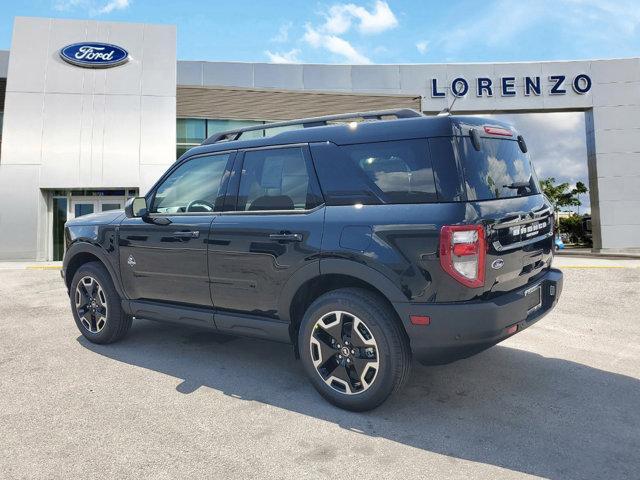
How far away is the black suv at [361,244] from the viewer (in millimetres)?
2670

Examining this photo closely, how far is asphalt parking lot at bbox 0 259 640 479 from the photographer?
2.39 m

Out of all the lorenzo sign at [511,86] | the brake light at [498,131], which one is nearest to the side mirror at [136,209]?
the brake light at [498,131]

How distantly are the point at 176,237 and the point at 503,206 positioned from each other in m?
2.56

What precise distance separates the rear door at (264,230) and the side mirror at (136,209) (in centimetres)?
96

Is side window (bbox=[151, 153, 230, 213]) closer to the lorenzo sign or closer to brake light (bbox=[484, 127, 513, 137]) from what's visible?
brake light (bbox=[484, 127, 513, 137])

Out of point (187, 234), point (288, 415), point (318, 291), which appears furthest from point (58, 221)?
point (288, 415)

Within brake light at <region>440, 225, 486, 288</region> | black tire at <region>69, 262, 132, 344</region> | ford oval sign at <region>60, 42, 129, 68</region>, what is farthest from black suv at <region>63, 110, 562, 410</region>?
ford oval sign at <region>60, 42, 129, 68</region>

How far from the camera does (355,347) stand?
296 cm

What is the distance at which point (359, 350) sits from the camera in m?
2.94

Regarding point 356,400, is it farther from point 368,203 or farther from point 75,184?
point 75,184

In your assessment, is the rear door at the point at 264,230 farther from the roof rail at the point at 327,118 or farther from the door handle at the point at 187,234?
the roof rail at the point at 327,118

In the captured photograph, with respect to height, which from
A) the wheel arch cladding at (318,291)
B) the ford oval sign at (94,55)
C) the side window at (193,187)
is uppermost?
the ford oval sign at (94,55)

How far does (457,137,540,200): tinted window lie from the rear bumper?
2.19 ft

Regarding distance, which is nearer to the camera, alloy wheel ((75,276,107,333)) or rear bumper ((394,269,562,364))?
rear bumper ((394,269,562,364))
